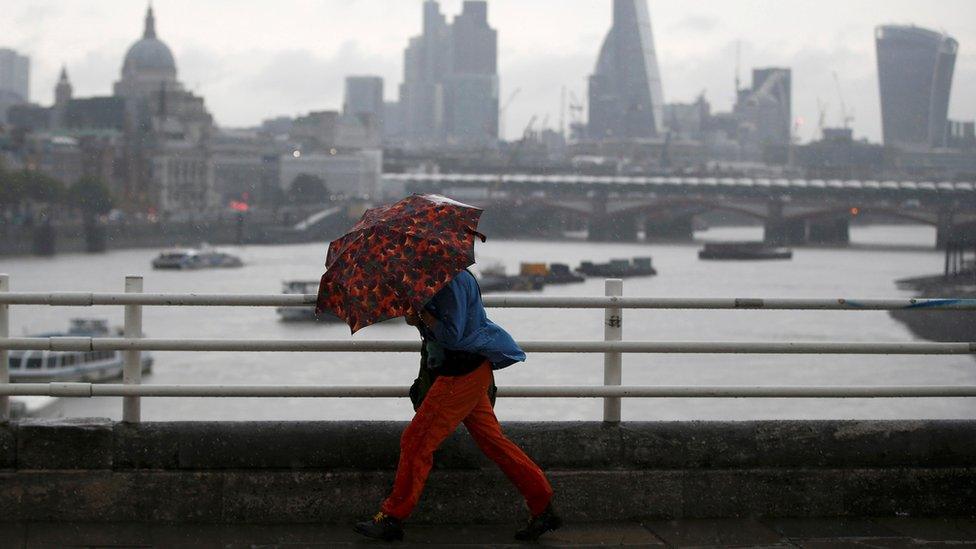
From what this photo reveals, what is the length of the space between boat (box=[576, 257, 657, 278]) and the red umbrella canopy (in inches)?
1823

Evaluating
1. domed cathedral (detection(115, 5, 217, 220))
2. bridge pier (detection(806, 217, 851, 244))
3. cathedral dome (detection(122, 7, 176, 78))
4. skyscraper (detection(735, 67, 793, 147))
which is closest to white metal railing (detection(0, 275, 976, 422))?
bridge pier (detection(806, 217, 851, 244))

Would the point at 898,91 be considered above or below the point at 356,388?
above

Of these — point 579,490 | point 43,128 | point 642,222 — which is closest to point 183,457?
point 579,490

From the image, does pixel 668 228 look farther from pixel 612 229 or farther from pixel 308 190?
pixel 308 190

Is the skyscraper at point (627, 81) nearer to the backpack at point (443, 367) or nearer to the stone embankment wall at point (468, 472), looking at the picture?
the stone embankment wall at point (468, 472)

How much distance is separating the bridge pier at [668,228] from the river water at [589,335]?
4.28 m

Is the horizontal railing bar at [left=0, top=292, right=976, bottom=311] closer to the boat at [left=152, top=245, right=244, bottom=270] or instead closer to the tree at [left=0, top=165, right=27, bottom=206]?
the boat at [left=152, top=245, right=244, bottom=270]

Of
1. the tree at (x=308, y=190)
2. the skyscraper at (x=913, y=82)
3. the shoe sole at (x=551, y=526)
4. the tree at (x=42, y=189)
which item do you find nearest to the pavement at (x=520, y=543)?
the shoe sole at (x=551, y=526)

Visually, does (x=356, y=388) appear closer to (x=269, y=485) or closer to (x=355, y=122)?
(x=269, y=485)

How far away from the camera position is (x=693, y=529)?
4.13 meters

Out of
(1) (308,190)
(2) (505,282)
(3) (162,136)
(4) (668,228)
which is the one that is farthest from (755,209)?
(3) (162,136)

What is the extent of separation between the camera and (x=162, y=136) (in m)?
125

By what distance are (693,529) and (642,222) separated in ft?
256

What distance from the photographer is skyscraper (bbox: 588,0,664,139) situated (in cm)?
18650
